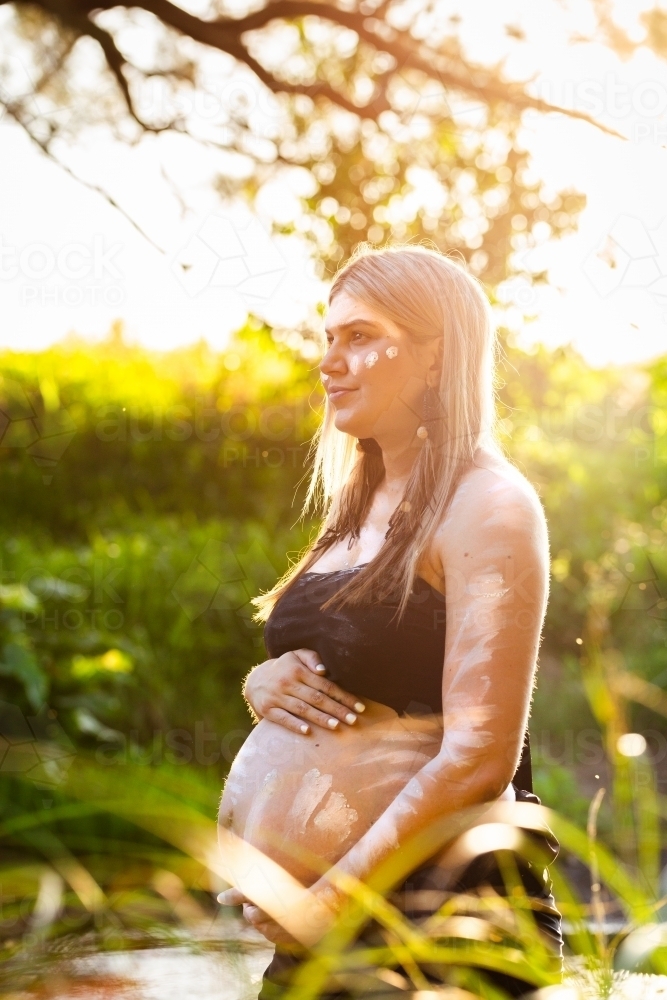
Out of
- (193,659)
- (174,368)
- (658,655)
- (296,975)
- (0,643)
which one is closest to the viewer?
(296,975)

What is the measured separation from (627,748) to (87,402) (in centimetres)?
564

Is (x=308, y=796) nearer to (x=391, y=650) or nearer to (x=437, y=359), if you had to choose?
(x=391, y=650)

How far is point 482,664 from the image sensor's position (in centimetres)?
167

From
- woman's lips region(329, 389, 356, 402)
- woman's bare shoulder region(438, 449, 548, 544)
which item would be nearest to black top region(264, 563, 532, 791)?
woman's bare shoulder region(438, 449, 548, 544)

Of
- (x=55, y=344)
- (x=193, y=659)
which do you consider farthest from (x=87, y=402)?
(x=193, y=659)

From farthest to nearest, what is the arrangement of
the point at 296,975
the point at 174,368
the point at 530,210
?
1. the point at 174,368
2. the point at 530,210
3. the point at 296,975

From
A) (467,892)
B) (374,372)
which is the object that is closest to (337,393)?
(374,372)

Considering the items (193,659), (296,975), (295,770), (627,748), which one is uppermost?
(627,748)

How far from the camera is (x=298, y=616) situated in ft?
6.41

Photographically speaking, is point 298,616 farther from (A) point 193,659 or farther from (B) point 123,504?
(B) point 123,504

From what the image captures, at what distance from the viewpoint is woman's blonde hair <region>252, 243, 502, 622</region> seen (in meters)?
1.84

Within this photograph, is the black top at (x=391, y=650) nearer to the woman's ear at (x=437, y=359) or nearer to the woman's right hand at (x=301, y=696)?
the woman's right hand at (x=301, y=696)

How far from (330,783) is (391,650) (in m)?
0.28

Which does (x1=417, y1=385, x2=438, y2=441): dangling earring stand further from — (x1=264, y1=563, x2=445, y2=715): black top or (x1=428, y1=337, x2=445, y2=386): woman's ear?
(x1=264, y1=563, x2=445, y2=715): black top
